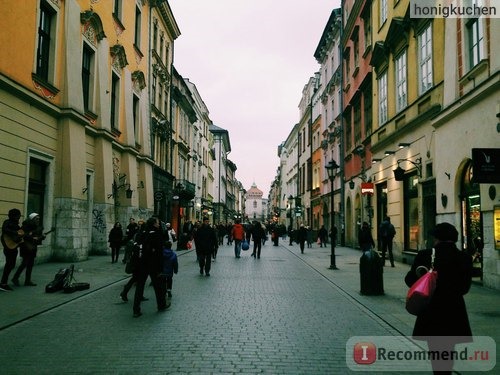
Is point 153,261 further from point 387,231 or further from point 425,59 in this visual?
point 425,59

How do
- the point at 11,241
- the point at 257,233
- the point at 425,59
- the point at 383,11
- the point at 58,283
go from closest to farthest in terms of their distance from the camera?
the point at 58,283 → the point at 11,241 → the point at 425,59 → the point at 383,11 → the point at 257,233

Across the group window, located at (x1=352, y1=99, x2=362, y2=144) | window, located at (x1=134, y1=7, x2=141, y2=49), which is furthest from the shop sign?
window, located at (x1=134, y1=7, x2=141, y2=49)

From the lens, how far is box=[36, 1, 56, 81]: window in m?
16.8

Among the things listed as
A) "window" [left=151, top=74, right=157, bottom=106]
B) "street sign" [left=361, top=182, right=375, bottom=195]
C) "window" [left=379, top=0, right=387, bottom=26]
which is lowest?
"street sign" [left=361, top=182, right=375, bottom=195]

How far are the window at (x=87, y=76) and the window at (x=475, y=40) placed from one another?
14777 mm

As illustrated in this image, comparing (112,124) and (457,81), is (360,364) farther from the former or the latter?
(112,124)

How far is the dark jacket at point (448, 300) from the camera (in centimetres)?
459

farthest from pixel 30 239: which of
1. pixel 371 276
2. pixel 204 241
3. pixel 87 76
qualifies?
pixel 87 76

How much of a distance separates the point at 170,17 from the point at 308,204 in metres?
24.1

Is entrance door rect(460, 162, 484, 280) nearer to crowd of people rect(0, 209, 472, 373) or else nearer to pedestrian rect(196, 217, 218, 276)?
crowd of people rect(0, 209, 472, 373)

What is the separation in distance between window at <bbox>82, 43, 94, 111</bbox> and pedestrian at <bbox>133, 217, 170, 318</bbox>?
43.2 ft

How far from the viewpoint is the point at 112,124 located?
2436 cm

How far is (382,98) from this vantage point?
23188 millimetres

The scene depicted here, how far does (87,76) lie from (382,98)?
43.8 ft
